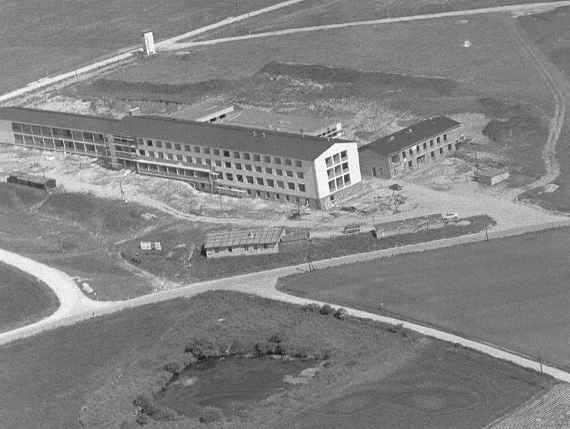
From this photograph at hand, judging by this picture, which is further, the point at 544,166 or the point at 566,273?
the point at 544,166

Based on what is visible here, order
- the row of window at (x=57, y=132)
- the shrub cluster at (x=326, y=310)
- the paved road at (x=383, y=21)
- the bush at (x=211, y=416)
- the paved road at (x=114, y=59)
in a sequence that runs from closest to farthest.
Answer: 1. the bush at (x=211, y=416)
2. the shrub cluster at (x=326, y=310)
3. the row of window at (x=57, y=132)
4. the paved road at (x=383, y=21)
5. the paved road at (x=114, y=59)

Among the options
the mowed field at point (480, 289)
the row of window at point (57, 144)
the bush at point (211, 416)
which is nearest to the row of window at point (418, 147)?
the mowed field at point (480, 289)

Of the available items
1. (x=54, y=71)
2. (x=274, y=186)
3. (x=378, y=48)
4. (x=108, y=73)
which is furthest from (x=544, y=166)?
(x=54, y=71)

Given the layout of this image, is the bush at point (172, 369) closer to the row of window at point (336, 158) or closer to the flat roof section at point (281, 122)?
the row of window at point (336, 158)

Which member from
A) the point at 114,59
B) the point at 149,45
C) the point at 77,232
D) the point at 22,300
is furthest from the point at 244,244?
the point at 114,59

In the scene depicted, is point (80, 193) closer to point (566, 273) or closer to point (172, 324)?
point (172, 324)

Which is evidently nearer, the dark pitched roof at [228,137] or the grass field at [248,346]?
the grass field at [248,346]

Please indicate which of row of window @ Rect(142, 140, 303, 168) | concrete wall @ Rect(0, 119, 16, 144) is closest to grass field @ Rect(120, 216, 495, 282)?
row of window @ Rect(142, 140, 303, 168)
